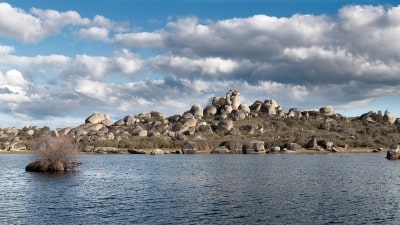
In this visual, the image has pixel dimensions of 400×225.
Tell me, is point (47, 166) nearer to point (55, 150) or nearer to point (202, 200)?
point (55, 150)

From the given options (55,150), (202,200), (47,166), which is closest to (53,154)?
(55,150)

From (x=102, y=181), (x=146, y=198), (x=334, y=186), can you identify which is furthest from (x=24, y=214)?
(x=334, y=186)

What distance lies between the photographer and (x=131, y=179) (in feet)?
248

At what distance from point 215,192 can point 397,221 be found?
23970 mm

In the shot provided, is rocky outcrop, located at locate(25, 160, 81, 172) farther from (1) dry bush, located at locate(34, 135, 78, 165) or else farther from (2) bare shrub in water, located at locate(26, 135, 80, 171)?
(1) dry bush, located at locate(34, 135, 78, 165)

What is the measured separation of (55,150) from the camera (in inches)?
3529

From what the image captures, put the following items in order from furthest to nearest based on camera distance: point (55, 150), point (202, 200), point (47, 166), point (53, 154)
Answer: point (53, 154), point (47, 166), point (55, 150), point (202, 200)

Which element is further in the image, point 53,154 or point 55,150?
point 53,154

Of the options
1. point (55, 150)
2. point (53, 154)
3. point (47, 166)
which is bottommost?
point (47, 166)

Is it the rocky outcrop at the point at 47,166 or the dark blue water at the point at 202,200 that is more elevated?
the rocky outcrop at the point at 47,166

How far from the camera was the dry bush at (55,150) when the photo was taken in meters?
88.2

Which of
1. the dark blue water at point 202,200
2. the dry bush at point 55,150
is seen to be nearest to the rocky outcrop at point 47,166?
the dry bush at point 55,150

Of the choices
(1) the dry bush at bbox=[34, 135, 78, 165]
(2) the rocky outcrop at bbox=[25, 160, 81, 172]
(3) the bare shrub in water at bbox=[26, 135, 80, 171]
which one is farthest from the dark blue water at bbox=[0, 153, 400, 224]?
(2) the rocky outcrop at bbox=[25, 160, 81, 172]

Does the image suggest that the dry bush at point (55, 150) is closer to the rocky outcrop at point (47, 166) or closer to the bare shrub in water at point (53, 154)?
the bare shrub in water at point (53, 154)
